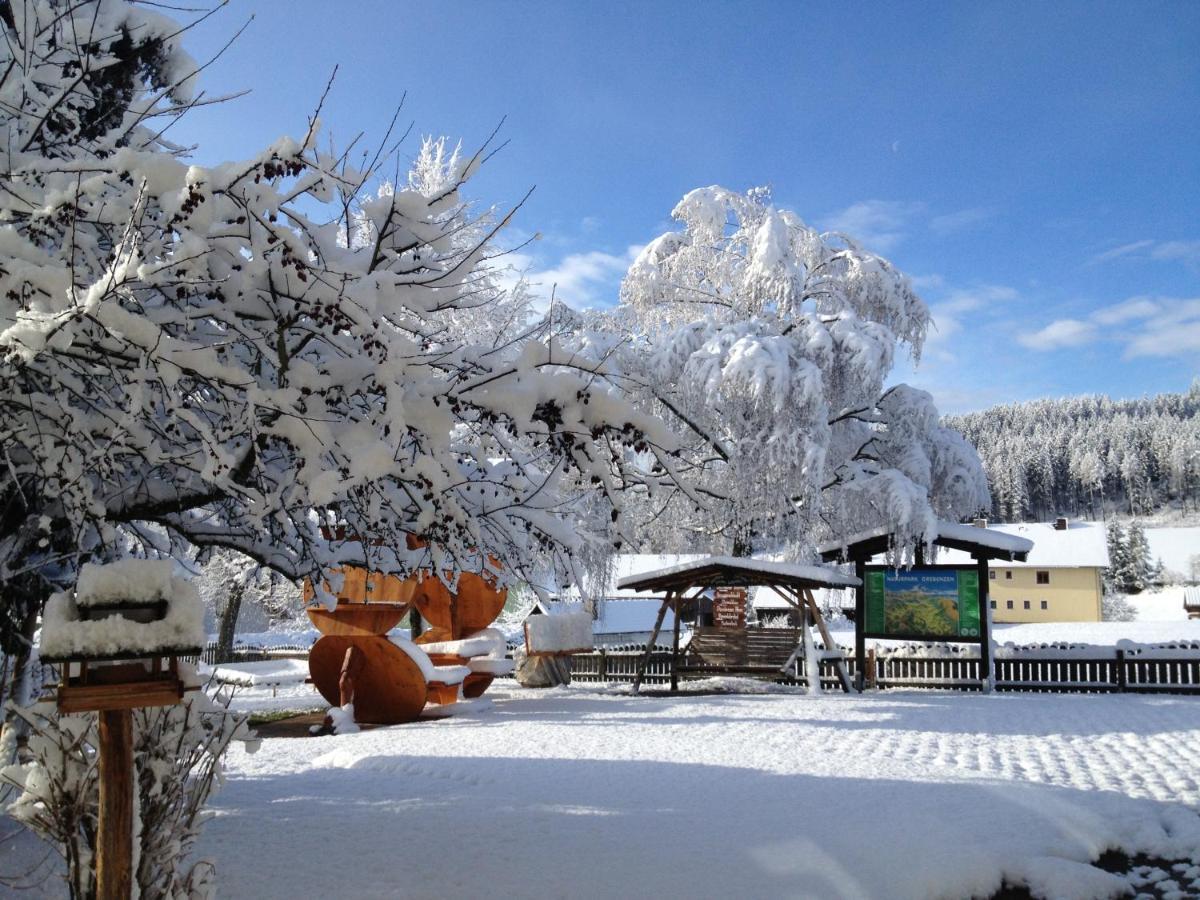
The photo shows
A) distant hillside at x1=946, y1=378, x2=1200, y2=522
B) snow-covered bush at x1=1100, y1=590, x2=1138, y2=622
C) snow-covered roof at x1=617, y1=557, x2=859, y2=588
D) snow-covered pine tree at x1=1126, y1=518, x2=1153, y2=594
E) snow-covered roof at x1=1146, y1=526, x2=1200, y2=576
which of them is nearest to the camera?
snow-covered roof at x1=617, y1=557, x2=859, y2=588

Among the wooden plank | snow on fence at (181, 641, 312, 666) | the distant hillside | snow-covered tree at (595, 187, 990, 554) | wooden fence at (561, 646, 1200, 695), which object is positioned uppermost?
the distant hillside

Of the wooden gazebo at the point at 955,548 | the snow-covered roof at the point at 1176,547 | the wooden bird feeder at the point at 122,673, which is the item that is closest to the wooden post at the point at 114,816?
the wooden bird feeder at the point at 122,673

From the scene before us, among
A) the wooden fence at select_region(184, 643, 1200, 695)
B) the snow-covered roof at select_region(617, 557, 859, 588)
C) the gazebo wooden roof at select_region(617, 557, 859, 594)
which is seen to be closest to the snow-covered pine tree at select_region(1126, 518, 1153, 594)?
the wooden fence at select_region(184, 643, 1200, 695)

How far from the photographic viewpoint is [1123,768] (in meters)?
8.98

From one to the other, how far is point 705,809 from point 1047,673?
13.5m

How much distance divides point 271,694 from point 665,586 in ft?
30.9

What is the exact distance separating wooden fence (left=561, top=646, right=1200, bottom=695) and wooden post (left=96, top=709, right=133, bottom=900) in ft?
46.7

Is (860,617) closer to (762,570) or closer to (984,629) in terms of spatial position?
(984,629)

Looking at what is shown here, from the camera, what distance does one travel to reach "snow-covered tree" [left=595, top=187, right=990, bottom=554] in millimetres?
17234

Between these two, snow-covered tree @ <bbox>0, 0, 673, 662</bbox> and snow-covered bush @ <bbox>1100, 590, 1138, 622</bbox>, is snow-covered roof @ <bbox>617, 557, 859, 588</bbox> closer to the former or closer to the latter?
snow-covered tree @ <bbox>0, 0, 673, 662</bbox>

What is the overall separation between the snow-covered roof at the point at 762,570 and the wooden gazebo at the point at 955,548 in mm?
1013

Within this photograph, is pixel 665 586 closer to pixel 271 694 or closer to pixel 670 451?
pixel 271 694

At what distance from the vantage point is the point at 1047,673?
1762 centimetres

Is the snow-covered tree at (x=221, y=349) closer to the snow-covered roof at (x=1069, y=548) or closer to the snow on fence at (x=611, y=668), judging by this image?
the snow on fence at (x=611, y=668)
